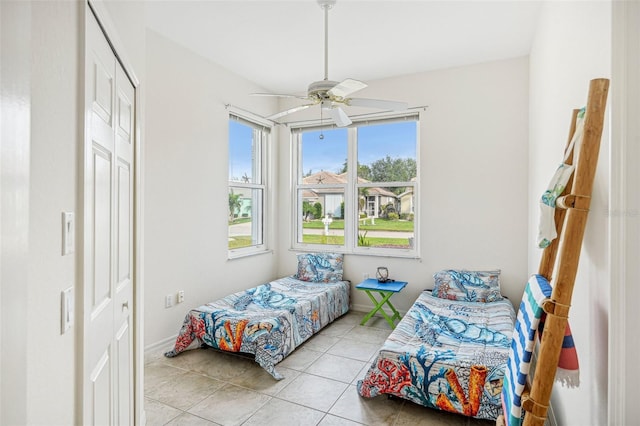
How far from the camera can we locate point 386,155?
A: 14.5ft

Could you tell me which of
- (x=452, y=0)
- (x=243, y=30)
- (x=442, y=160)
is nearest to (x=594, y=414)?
(x=452, y=0)

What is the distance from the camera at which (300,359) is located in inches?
122

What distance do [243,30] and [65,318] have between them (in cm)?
287

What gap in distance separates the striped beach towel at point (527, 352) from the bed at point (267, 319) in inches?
70.7

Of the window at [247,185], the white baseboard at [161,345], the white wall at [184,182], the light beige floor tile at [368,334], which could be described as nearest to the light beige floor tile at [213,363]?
the white baseboard at [161,345]

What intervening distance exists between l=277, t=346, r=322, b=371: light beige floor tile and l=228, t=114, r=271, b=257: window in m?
1.47

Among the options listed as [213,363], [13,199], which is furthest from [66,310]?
[213,363]

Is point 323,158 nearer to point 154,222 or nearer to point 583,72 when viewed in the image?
point 154,222

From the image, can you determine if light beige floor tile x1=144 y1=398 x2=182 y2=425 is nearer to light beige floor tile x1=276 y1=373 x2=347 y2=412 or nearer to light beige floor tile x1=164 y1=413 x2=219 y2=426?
light beige floor tile x1=164 y1=413 x2=219 y2=426

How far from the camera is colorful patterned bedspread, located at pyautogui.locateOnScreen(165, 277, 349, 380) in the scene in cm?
286

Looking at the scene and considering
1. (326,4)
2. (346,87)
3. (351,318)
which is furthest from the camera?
(351,318)

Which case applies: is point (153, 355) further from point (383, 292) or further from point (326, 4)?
point (326, 4)

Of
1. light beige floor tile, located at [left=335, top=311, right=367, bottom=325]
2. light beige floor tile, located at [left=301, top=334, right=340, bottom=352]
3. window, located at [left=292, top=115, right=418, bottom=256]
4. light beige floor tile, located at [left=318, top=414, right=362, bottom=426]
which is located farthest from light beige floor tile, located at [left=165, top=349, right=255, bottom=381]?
window, located at [left=292, top=115, right=418, bottom=256]

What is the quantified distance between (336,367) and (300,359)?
34 centimetres
